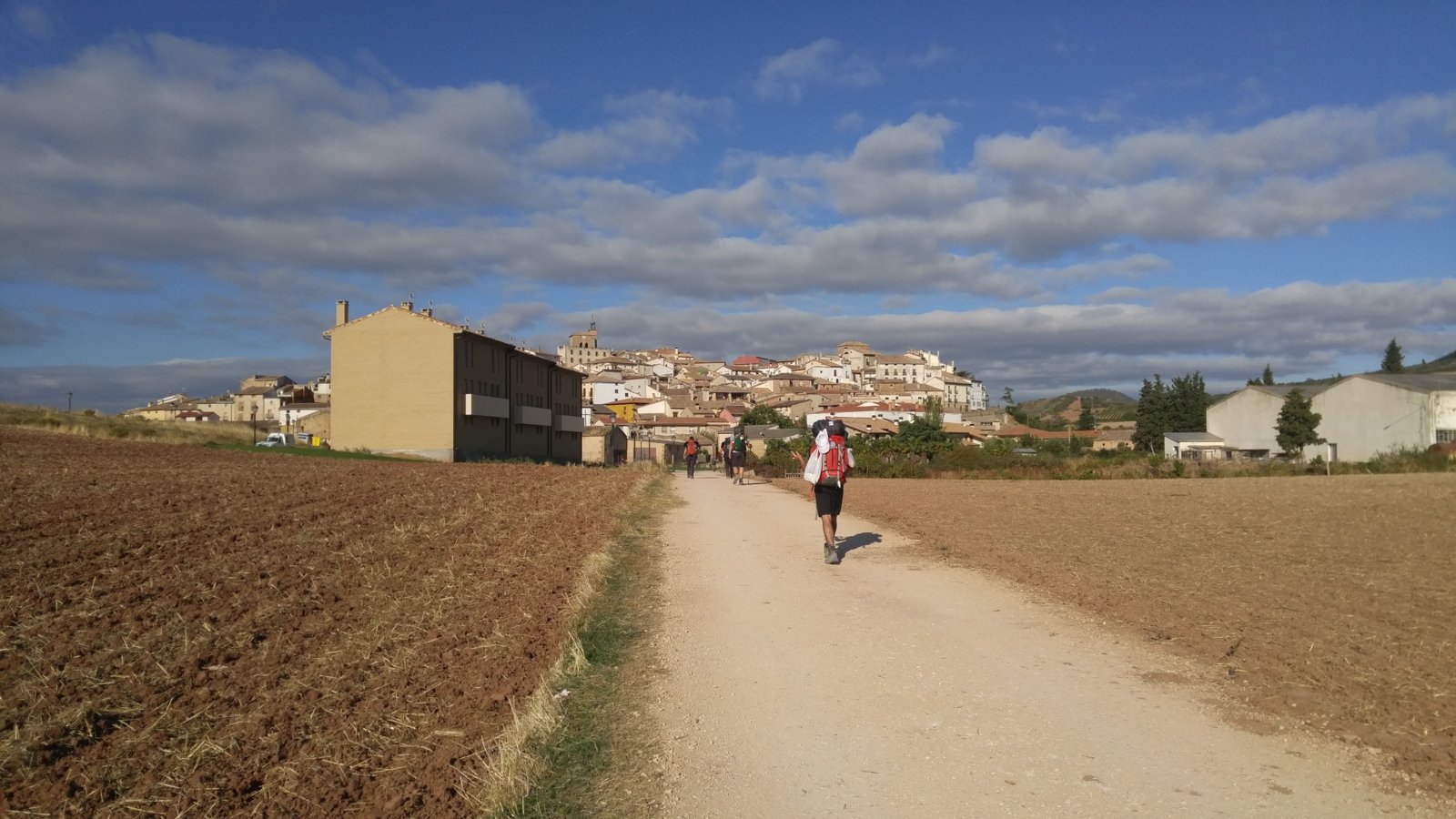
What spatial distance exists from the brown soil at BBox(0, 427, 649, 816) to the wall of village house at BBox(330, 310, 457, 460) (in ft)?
137

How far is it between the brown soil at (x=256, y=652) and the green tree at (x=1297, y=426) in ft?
219

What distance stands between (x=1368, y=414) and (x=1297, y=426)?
4.32m

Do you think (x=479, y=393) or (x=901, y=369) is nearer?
(x=479, y=393)

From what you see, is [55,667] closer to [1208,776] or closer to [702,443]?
[1208,776]

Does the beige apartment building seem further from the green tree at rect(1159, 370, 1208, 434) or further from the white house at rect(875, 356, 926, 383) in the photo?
the white house at rect(875, 356, 926, 383)

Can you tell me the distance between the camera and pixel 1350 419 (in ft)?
216

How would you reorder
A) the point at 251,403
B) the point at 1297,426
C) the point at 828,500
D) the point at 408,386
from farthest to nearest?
the point at 251,403, the point at 1297,426, the point at 408,386, the point at 828,500

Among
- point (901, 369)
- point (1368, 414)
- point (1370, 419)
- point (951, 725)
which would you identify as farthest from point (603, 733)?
point (901, 369)

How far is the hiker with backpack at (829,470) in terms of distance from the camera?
12.7 meters

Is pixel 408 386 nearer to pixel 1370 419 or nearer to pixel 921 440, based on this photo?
pixel 921 440

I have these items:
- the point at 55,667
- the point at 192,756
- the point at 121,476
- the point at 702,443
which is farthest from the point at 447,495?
the point at 702,443

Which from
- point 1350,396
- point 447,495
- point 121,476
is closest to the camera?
point 121,476

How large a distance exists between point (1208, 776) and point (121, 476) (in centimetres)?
2210

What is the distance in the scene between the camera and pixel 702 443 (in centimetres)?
9694
